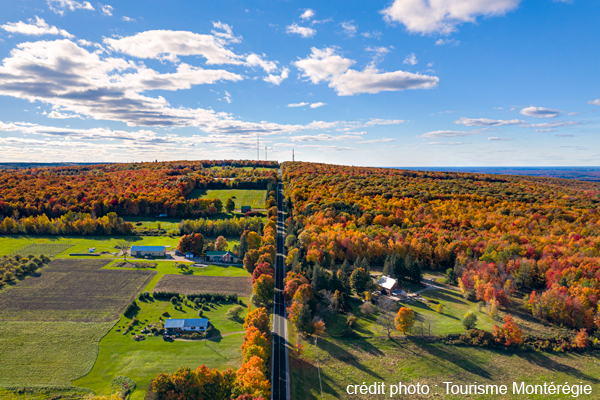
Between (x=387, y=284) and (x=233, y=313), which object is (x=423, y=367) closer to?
(x=387, y=284)

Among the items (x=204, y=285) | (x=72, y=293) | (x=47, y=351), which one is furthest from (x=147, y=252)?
(x=47, y=351)

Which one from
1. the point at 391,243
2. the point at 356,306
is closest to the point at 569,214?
the point at 391,243

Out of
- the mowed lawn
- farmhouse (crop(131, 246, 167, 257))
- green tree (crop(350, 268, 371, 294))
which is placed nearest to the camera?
the mowed lawn

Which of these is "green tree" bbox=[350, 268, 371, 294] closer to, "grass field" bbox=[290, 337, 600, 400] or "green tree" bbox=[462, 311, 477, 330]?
"grass field" bbox=[290, 337, 600, 400]

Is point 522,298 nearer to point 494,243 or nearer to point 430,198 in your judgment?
point 494,243

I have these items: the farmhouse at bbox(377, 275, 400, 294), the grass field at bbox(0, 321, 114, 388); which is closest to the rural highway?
the farmhouse at bbox(377, 275, 400, 294)
